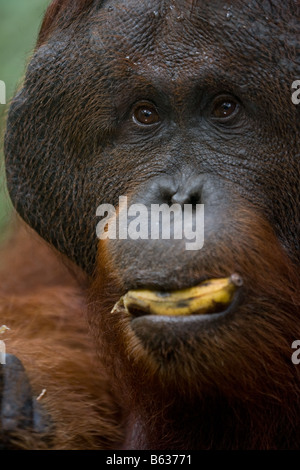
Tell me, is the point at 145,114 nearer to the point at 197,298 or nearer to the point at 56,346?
the point at 197,298

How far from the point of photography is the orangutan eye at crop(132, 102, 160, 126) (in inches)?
85.7

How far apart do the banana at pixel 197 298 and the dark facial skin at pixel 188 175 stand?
0.07 ft

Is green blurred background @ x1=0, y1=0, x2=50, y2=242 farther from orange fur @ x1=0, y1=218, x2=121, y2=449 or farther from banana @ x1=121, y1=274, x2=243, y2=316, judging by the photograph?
banana @ x1=121, y1=274, x2=243, y2=316

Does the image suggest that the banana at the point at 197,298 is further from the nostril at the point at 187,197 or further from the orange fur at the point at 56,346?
the orange fur at the point at 56,346

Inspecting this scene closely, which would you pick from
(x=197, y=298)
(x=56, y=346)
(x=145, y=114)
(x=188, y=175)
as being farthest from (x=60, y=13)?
(x=56, y=346)

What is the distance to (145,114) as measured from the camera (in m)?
2.19

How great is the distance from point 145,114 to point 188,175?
0.96 feet

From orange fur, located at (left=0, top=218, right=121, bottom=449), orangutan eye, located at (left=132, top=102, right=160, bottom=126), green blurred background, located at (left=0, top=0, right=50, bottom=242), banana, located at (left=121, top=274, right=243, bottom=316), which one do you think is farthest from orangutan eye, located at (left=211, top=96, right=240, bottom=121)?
green blurred background, located at (left=0, top=0, right=50, bottom=242)

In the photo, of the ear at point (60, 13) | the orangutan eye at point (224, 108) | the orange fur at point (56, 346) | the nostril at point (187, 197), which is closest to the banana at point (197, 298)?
the nostril at point (187, 197)

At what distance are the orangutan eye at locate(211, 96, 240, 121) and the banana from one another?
0.49m

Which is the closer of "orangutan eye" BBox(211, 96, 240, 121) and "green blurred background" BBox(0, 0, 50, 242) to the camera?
"orangutan eye" BBox(211, 96, 240, 121)

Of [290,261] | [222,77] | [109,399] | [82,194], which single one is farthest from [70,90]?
[109,399]

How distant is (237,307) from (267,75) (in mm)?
666

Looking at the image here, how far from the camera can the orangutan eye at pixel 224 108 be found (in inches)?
82.5
